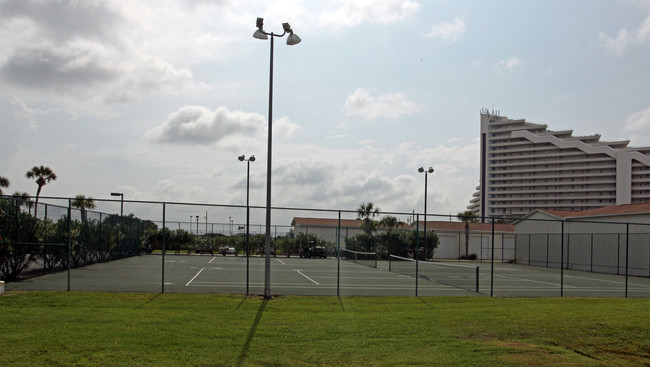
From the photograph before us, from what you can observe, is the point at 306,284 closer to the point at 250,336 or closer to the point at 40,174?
the point at 250,336

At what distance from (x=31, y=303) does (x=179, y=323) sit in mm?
4503

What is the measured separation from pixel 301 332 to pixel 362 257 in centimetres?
2865

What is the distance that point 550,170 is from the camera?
13762cm

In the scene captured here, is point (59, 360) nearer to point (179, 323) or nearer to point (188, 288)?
point (179, 323)

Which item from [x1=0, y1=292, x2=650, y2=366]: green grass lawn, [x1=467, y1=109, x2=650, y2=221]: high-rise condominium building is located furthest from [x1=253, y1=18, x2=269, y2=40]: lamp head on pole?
[x1=467, y1=109, x2=650, y2=221]: high-rise condominium building

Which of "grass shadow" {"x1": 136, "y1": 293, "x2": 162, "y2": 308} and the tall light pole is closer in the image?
"grass shadow" {"x1": 136, "y1": 293, "x2": 162, "y2": 308}

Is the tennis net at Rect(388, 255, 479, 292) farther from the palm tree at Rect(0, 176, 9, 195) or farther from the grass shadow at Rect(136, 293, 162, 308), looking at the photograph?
the palm tree at Rect(0, 176, 9, 195)

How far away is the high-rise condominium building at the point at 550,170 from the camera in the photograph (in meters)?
127

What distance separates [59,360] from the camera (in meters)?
7.89

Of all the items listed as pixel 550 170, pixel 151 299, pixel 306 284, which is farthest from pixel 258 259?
pixel 550 170

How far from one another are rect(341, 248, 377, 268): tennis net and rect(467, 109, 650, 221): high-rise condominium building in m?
107

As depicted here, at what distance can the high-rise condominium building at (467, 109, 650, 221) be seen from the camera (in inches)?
4995

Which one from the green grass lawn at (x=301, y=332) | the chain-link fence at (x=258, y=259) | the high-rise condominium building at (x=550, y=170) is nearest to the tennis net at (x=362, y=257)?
the chain-link fence at (x=258, y=259)

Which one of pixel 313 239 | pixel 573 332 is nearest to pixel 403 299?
pixel 573 332
